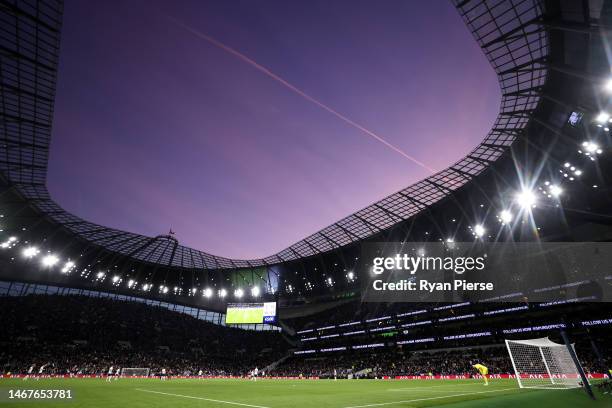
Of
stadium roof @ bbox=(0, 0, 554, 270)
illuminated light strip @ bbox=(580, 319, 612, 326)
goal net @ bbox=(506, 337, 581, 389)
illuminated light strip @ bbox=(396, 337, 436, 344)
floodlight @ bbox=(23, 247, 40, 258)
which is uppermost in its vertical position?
stadium roof @ bbox=(0, 0, 554, 270)

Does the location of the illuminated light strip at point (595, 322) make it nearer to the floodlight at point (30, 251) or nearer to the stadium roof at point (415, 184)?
the stadium roof at point (415, 184)

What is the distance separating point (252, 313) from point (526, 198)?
51323 mm

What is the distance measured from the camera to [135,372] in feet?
169

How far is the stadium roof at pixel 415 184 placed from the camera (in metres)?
23.8

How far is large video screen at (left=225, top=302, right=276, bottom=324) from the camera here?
63906mm

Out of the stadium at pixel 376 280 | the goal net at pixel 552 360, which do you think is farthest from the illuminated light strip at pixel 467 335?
the goal net at pixel 552 360

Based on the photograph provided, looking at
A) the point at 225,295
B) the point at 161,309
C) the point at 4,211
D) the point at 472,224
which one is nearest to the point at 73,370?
the point at 4,211

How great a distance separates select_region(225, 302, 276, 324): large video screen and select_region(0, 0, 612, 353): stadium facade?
13696 mm

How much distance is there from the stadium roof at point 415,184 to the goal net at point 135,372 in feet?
85.6

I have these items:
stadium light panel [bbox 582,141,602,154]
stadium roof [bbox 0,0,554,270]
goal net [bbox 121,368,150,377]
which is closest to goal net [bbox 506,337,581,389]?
stadium light panel [bbox 582,141,602,154]

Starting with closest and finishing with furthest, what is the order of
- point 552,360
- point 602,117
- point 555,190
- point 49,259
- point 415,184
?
point 552,360 < point 602,117 < point 555,190 < point 415,184 < point 49,259

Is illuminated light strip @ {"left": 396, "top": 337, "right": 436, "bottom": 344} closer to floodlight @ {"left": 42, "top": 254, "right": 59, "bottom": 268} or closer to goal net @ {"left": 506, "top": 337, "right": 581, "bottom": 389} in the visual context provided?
goal net @ {"left": 506, "top": 337, "right": 581, "bottom": 389}

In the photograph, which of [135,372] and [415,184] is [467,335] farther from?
[135,372]

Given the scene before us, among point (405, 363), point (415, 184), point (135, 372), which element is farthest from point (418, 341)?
point (135, 372)
